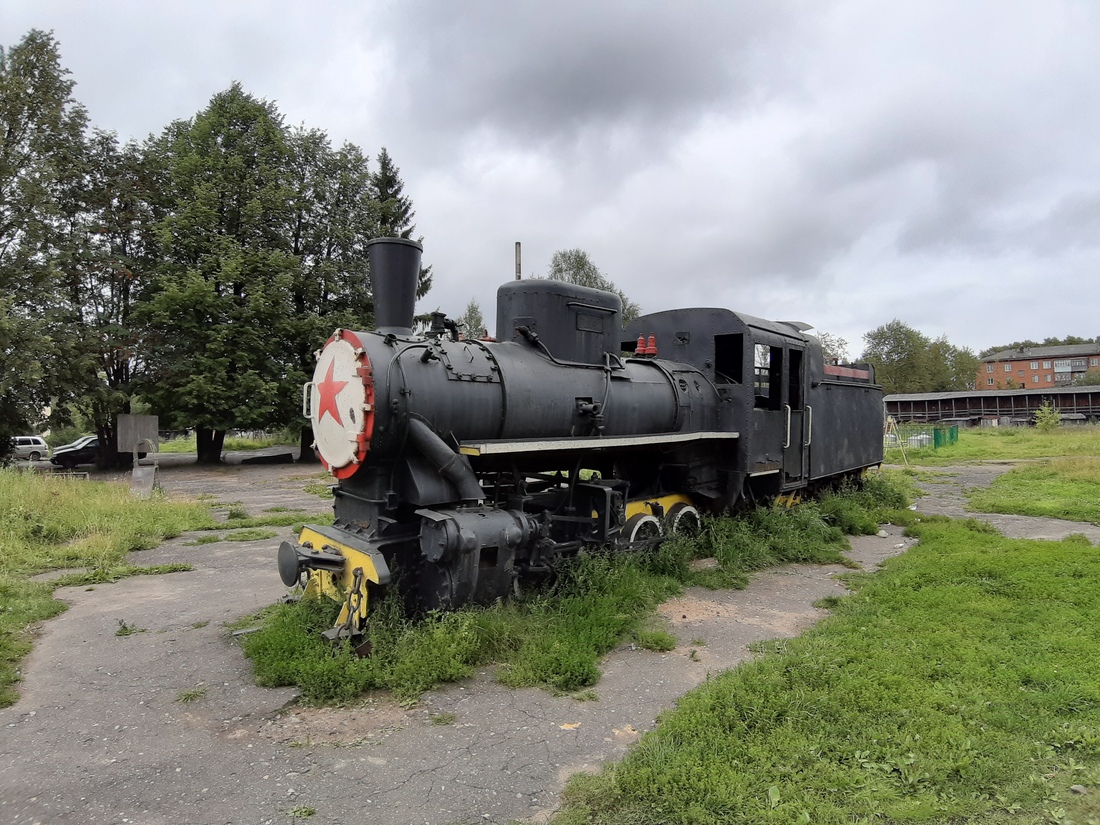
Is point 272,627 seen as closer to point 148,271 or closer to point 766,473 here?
point 766,473

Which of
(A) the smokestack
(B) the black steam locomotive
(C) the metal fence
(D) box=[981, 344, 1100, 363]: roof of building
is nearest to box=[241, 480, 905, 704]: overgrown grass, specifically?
(B) the black steam locomotive

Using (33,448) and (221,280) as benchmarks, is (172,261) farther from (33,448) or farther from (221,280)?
(33,448)

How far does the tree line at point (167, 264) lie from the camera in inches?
763

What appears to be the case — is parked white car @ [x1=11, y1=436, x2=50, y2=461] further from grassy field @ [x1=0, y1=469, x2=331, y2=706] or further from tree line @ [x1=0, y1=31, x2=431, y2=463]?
grassy field @ [x1=0, y1=469, x2=331, y2=706]

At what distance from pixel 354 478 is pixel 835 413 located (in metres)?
9.15

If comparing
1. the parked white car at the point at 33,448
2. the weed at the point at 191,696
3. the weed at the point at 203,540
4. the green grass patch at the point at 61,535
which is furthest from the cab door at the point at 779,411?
the parked white car at the point at 33,448

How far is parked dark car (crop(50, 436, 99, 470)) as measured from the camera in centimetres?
2428

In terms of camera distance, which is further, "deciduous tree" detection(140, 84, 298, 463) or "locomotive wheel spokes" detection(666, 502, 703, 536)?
"deciduous tree" detection(140, 84, 298, 463)

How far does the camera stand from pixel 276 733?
4062mm

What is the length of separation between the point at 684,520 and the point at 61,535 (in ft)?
30.6

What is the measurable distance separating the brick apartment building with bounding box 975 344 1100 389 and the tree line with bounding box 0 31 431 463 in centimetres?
9311

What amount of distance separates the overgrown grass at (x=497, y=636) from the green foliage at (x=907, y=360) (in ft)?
232

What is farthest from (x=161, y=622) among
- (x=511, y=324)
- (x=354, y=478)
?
(x=511, y=324)

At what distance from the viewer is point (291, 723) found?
419 centimetres
